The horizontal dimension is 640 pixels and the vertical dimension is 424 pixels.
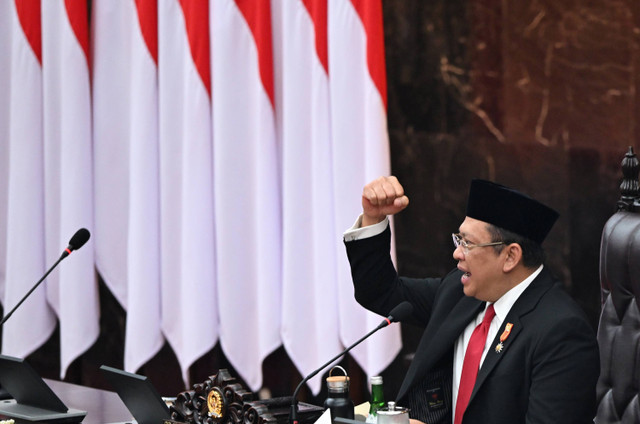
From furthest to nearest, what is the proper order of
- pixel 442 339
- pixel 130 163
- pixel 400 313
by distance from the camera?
1. pixel 130 163
2. pixel 442 339
3. pixel 400 313

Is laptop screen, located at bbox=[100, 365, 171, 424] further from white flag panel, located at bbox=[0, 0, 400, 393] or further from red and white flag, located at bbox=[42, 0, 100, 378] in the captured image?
red and white flag, located at bbox=[42, 0, 100, 378]

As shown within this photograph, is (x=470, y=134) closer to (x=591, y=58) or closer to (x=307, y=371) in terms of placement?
(x=591, y=58)

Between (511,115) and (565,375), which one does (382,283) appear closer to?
(565,375)

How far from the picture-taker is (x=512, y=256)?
2473 millimetres

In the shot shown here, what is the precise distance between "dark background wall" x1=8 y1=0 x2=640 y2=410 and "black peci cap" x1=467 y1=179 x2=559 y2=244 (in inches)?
48.7

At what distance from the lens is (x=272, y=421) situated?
211cm

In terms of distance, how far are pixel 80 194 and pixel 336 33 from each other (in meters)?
1.44

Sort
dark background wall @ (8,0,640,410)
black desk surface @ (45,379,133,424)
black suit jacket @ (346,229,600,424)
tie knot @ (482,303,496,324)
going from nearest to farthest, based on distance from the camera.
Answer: black suit jacket @ (346,229,600,424) → tie knot @ (482,303,496,324) → black desk surface @ (45,379,133,424) → dark background wall @ (8,0,640,410)

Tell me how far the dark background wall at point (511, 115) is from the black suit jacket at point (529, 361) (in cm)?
114

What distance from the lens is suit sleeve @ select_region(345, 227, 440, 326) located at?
109 inches

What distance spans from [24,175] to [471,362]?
8.73 feet

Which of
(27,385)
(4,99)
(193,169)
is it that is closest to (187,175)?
(193,169)

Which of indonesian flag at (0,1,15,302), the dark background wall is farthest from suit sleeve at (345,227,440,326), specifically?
indonesian flag at (0,1,15,302)

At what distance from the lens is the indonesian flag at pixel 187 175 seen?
403 centimetres
